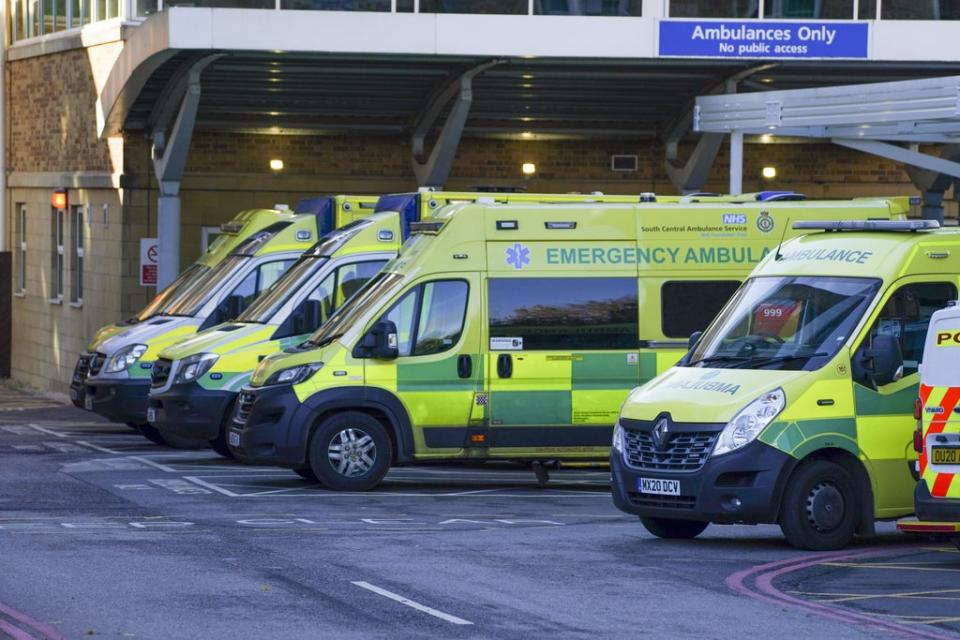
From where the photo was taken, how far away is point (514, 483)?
18.0 metres

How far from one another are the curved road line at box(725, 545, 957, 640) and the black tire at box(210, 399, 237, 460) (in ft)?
22.8

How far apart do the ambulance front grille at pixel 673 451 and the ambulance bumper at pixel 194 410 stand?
6474mm

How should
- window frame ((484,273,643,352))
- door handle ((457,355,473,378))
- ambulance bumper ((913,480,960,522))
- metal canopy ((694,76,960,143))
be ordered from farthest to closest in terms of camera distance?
metal canopy ((694,76,960,143)), window frame ((484,273,643,352)), door handle ((457,355,473,378)), ambulance bumper ((913,480,960,522))

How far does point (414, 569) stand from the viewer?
11695 mm

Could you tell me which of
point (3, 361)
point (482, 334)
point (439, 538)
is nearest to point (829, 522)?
point (439, 538)

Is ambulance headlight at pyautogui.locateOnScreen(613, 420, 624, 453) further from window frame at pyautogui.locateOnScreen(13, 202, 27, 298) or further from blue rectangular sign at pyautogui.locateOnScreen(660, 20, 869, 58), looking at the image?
window frame at pyautogui.locateOnScreen(13, 202, 27, 298)

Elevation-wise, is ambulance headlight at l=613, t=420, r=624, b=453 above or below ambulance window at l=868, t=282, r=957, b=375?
below

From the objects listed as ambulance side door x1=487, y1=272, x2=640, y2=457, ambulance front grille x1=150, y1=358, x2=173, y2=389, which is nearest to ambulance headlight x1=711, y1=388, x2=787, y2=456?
ambulance side door x1=487, y1=272, x2=640, y2=457

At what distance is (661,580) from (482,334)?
585cm

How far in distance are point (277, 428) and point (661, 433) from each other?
15.1 ft

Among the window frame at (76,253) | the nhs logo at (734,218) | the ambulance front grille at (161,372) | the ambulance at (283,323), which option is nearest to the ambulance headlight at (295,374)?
the ambulance at (283,323)

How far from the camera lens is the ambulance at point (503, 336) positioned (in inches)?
656

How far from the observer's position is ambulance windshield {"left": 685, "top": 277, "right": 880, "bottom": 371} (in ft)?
42.9

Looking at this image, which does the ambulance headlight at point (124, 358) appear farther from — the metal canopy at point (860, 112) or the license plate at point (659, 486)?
the license plate at point (659, 486)
